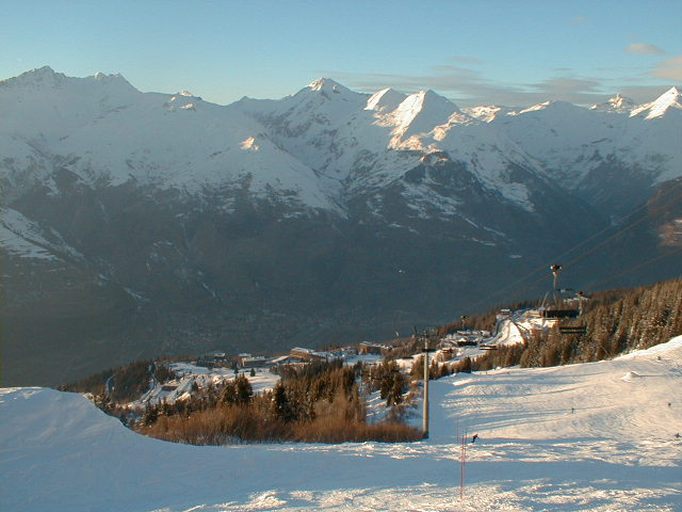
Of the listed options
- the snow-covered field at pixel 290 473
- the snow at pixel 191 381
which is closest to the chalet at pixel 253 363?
the snow at pixel 191 381

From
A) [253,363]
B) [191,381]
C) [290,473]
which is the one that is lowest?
[253,363]

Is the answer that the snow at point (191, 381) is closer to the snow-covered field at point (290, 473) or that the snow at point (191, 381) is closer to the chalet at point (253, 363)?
the chalet at point (253, 363)

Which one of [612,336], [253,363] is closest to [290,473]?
[612,336]

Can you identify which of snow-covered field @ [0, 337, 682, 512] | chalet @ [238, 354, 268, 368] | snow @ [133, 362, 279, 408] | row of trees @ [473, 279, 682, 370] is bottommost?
chalet @ [238, 354, 268, 368]

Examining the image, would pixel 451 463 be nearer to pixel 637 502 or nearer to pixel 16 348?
pixel 637 502

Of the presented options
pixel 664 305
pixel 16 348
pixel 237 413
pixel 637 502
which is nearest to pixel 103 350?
pixel 16 348

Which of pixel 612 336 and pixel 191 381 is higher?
pixel 612 336

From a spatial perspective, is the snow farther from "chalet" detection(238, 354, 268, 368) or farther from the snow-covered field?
the snow-covered field

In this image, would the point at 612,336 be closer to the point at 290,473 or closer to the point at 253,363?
the point at 290,473

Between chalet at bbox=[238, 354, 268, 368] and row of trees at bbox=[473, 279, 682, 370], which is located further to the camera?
chalet at bbox=[238, 354, 268, 368]

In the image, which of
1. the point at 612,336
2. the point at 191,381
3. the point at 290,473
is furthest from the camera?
the point at 191,381

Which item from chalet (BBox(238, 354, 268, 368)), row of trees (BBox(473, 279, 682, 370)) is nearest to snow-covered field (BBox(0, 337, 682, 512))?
row of trees (BBox(473, 279, 682, 370))

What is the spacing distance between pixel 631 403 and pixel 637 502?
69.1ft

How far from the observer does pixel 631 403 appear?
1305 inches
